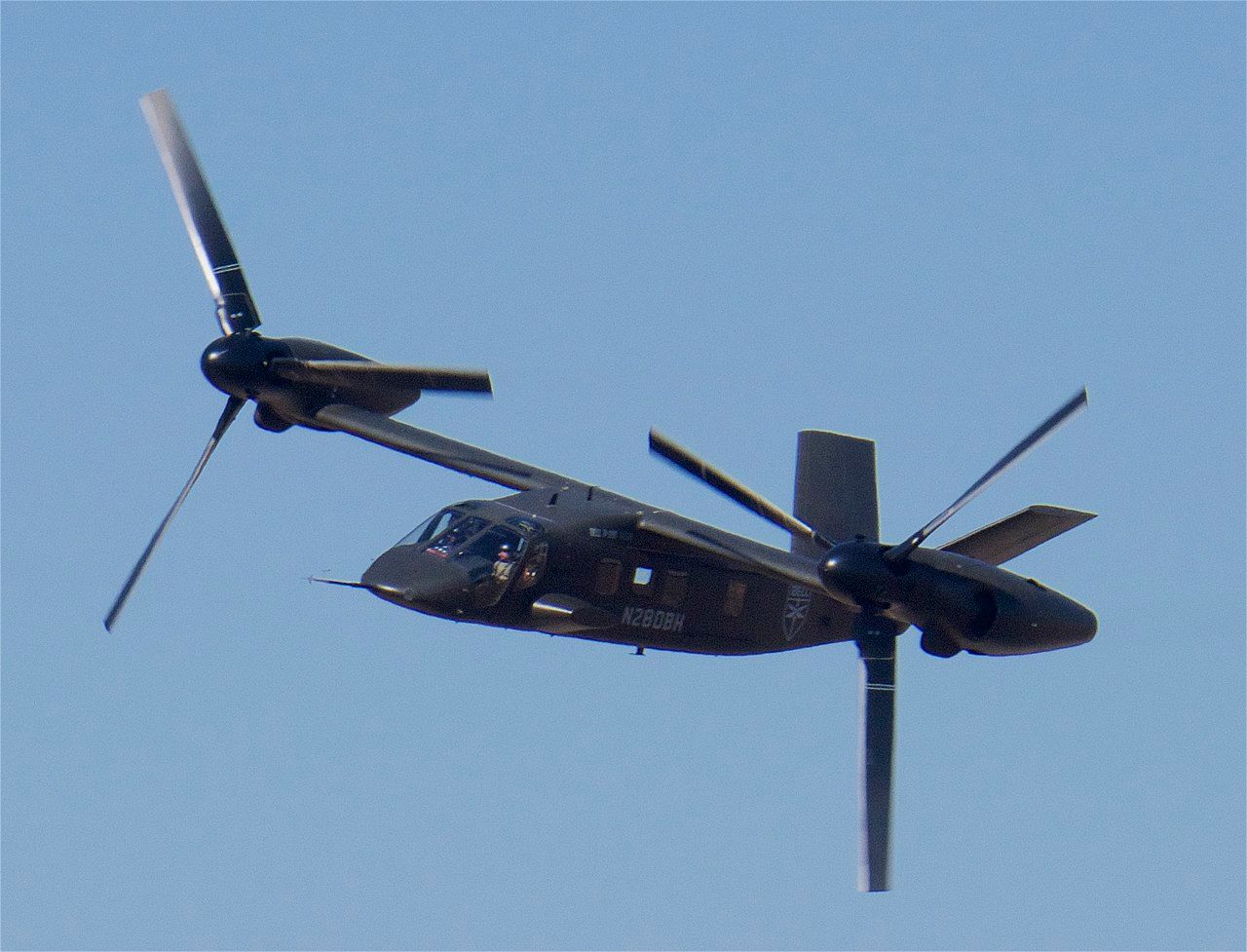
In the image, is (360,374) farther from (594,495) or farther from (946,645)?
(946,645)

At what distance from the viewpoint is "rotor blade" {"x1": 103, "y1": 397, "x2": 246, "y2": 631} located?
38312mm

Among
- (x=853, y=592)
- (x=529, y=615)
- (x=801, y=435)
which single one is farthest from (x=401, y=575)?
(x=801, y=435)

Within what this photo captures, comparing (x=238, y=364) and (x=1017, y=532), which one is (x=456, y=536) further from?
(x=1017, y=532)

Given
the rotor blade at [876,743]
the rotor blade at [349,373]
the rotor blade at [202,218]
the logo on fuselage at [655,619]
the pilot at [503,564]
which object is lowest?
the rotor blade at [876,743]

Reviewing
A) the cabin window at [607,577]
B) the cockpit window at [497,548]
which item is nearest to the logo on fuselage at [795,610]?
the cabin window at [607,577]

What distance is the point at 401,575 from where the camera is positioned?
34250 mm

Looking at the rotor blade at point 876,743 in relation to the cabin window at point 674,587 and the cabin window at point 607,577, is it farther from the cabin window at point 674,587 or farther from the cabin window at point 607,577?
the cabin window at point 607,577

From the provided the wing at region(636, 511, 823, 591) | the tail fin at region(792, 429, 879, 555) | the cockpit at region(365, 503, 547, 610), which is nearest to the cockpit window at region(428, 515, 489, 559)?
the cockpit at region(365, 503, 547, 610)

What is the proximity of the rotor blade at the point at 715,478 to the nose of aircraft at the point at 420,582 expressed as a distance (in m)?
4.37

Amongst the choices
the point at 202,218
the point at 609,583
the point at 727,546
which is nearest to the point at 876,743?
the point at 727,546

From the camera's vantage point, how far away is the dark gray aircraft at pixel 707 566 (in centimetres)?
3403

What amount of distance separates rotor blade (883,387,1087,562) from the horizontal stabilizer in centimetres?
328

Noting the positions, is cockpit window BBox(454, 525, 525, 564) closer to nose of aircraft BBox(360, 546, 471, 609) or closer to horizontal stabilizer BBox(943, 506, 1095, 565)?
nose of aircraft BBox(360, 546, 471, 609)

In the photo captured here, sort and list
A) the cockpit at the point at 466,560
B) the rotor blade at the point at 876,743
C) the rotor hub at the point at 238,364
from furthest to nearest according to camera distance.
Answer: the rotor hub at the point at 238,364 < the cockpit at the point at 466,560 < the rotor blade at the point at 876,743
